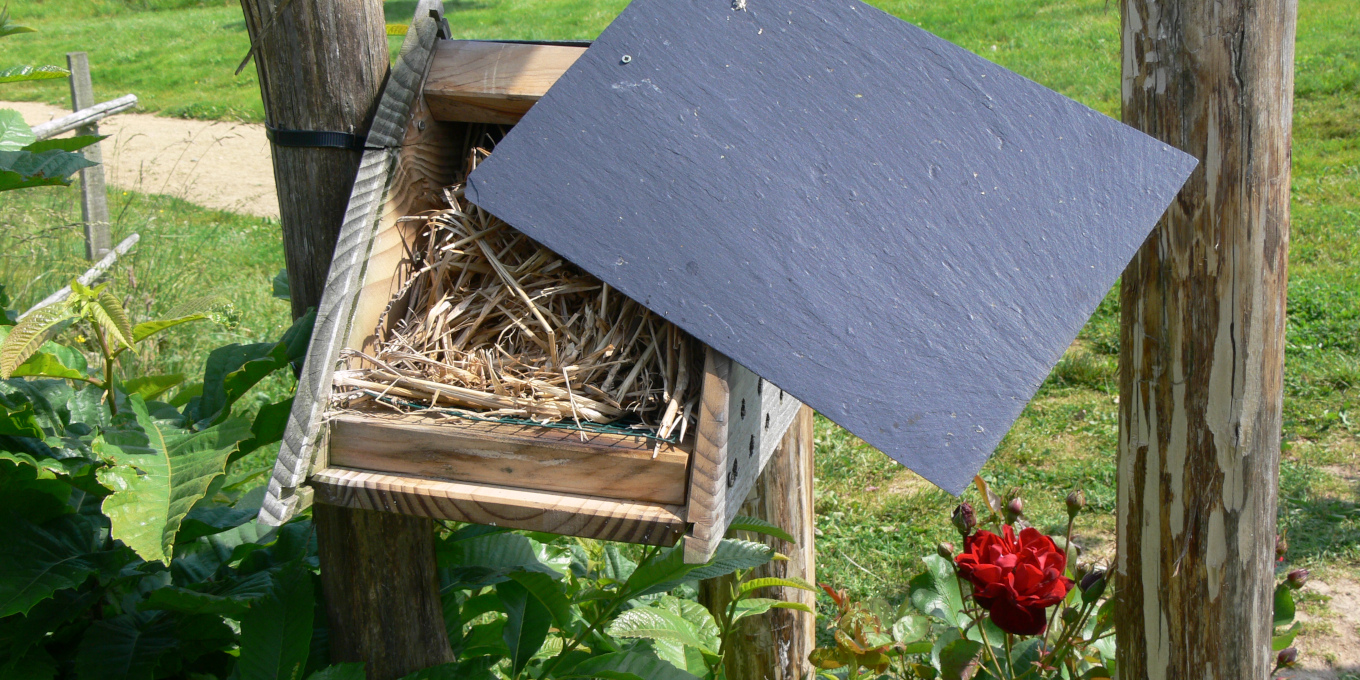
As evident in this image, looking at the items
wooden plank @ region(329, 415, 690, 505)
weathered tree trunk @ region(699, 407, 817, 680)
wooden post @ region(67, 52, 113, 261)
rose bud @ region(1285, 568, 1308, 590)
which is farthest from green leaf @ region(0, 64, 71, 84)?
wooden post @ region(67, 52, 113, 261)

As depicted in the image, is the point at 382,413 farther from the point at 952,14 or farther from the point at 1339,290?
the point at 952,14

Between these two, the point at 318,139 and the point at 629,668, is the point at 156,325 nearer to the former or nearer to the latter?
the point at 318,139

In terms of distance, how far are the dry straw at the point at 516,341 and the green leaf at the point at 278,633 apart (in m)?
0.49

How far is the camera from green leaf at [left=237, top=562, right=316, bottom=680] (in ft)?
5.36

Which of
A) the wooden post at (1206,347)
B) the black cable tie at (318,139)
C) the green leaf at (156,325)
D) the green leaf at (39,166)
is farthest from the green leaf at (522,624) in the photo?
the wooden post at (1206,347)

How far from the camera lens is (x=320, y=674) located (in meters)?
1.62

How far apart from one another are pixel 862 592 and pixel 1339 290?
A: 144 inches

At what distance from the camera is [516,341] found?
158cm

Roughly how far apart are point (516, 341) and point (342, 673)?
2.10 feet

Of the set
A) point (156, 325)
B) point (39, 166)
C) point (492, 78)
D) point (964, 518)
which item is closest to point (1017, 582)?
point (964, 518)

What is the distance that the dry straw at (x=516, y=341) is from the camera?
1439 millimetres

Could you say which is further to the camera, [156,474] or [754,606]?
[754,606]

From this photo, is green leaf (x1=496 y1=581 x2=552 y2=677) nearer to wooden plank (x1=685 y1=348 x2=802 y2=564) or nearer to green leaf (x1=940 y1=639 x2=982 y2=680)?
wooden plank (x1=685 y1=348 x2=802 y2=564)

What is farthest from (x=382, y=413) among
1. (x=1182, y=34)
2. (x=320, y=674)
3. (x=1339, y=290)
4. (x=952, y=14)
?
(x=952, y=14)
